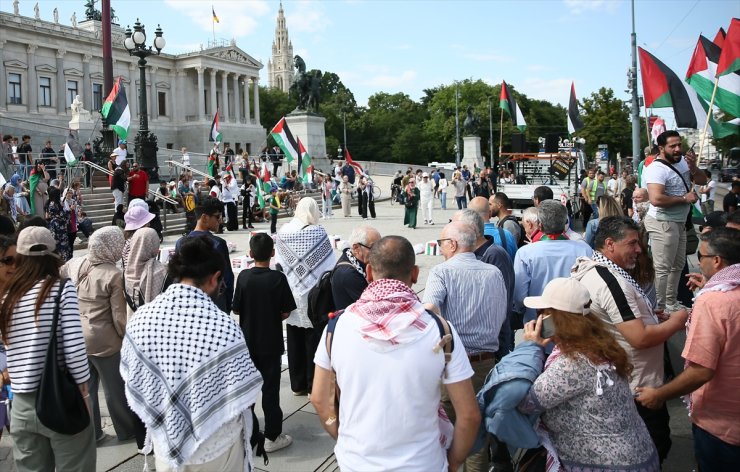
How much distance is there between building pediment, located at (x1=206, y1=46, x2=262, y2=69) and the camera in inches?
3123

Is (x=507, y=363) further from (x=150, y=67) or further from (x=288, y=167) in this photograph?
(x=150, y=67)

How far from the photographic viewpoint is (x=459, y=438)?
102 inches

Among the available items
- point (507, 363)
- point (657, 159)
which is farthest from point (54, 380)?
point (657, 159)

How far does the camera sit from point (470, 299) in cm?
385

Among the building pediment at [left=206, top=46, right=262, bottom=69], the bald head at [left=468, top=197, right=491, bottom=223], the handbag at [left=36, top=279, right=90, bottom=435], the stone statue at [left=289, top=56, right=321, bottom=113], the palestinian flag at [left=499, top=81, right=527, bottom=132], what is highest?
the building pediment at [left=206, top=46, right=262, bottom=69]

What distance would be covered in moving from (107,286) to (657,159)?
5542 millimetres

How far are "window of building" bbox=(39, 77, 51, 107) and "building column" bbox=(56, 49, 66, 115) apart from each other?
33.7 inches

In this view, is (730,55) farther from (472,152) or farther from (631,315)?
(472,152)

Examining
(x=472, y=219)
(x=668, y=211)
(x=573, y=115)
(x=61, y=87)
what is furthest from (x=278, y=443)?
(x=61, y=87)

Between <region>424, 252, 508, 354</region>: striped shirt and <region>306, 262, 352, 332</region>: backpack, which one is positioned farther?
<region>306, 262, 352, 332</region>: backpack

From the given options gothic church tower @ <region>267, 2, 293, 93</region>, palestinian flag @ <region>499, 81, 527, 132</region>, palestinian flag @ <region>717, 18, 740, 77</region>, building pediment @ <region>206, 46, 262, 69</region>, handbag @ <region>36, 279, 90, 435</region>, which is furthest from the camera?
gothic church tower @ <region>267, 2, 293, 93</region>

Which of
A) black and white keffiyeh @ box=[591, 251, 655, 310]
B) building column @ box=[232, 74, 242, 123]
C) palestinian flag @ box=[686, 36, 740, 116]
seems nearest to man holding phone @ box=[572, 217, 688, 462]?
black and white keffiyeh @ box=[591, 251, 655, 310]

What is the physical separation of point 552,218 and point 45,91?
66976 millimetres

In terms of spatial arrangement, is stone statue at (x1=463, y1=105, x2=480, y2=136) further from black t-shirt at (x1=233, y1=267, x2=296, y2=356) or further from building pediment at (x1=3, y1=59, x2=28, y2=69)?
building pediment at (x1=3, y1=59, x2=28, y2=69)
